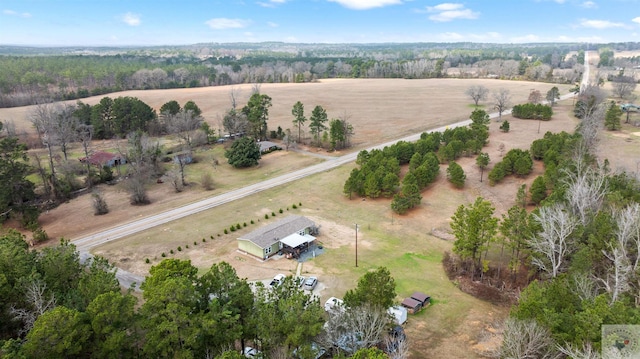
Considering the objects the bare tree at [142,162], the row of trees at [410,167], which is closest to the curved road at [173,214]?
the bare tree at [142,162]

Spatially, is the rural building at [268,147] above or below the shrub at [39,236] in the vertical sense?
above

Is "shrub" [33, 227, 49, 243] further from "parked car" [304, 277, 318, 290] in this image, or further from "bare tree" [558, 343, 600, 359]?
"bare tree" [558, 343, 600, 359]

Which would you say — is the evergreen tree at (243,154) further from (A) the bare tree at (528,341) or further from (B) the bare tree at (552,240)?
(A) the bare tree at (528,341)

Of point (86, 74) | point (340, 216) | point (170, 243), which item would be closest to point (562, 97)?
point (340, 216)

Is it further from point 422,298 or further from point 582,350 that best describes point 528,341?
point 422,298

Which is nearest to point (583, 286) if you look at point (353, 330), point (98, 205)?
point (353, 330)

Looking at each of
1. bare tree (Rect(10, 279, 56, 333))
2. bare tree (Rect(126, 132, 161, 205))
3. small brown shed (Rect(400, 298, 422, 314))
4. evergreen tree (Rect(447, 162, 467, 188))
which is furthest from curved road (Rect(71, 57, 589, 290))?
small brown shed (Rect(400, 298, 422, 314))
